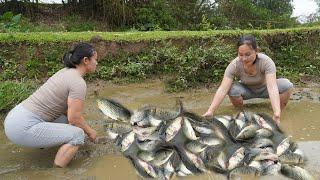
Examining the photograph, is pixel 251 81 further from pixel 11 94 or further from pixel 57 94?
pixel 11 94

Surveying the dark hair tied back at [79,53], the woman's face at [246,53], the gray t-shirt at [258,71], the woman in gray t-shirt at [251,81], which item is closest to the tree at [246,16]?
the woman in gray t-shirt at [251,81]

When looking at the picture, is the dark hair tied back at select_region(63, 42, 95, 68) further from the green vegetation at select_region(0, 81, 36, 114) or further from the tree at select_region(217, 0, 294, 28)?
the tree at select_region(217, 0, 294, 28)

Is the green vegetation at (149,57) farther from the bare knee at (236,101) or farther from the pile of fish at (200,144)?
the pile of fish at (200,144)

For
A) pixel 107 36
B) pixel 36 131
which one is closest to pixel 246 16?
pixel 107 36

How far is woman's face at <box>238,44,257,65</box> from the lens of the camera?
5.62 metres

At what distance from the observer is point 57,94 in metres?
4.82

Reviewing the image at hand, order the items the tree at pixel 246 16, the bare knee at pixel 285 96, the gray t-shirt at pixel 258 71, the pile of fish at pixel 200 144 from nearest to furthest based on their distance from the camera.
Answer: the pile of fish at pixel 200 144, the gray t-shirt at pixel 258 71, the bare knee at pixel 285 96, the tree at pixel 246 16

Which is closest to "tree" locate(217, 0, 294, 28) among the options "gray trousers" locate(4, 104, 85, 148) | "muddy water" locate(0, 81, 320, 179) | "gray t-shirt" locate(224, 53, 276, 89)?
"muddy water" locate(0, 81, 320, 179)

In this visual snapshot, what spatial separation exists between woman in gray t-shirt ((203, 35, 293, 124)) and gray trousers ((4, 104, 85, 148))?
1666mm

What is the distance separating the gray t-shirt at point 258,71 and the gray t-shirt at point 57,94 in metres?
2.10

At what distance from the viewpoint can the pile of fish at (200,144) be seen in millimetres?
4637

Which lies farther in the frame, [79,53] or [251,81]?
[251,81]

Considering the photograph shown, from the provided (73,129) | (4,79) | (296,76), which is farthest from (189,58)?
(73,129)

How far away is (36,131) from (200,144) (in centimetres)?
162
